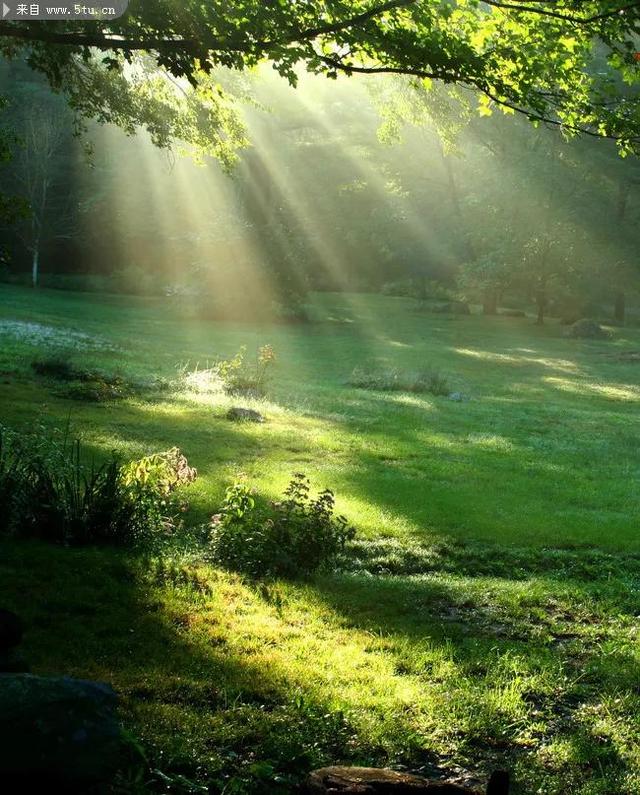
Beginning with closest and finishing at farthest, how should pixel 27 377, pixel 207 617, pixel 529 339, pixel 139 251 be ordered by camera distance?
pixel 207 617 < pixel 27 377 < pixel 529 339 < pixel 139 251

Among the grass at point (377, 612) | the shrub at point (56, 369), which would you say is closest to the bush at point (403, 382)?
the grass at point (377, 612)

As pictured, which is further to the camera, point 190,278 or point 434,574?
point 190,278

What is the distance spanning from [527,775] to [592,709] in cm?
127

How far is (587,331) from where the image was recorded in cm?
4947

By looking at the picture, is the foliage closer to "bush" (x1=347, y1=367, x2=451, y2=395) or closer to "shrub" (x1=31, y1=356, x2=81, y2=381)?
"bush" (x1=347, y1=367, x2=451, y2=395)

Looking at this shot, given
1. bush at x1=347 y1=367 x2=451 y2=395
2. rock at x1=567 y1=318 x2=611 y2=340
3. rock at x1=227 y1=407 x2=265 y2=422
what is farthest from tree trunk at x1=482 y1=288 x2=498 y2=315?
rock at x1=227 y1=407 x2=265 y2=422

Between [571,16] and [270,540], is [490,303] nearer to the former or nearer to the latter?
[571,16]

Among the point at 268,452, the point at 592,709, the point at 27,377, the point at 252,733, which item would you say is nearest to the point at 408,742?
the point at 252,733

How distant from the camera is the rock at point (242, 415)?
58.0 feet

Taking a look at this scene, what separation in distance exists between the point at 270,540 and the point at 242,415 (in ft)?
29.0

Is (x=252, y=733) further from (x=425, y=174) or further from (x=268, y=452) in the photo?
(x=425, y=174)

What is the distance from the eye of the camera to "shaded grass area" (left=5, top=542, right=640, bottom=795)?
5148 millimetres

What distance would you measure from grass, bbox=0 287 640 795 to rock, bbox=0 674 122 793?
558 millimetres

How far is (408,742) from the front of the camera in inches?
210
